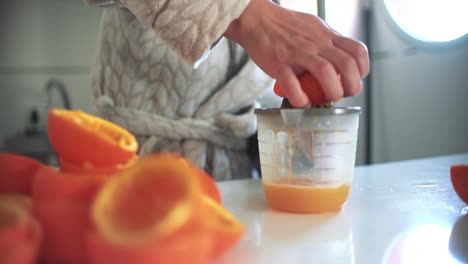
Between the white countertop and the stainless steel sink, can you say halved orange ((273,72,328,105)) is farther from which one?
the stainless steel sink

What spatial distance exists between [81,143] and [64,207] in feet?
0.17

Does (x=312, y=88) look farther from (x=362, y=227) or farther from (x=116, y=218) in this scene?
(x=116, y=218)

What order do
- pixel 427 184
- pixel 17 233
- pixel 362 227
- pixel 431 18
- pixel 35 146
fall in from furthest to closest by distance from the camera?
pixel 35 146
pixel 431 18
pixel 427 184
pixel 362 227
pixel 17 233

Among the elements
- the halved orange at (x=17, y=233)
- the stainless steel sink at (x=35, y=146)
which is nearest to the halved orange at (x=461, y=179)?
the halved orange at (x=17, y=233)

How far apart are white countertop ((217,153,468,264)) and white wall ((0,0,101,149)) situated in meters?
1.49

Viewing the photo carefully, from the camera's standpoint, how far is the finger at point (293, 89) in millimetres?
412

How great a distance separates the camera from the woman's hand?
417 mm

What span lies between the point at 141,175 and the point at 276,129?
10.4 inches

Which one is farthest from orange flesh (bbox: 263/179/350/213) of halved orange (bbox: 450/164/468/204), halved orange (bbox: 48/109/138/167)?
halved orange (bbox: 48/109/138/167)

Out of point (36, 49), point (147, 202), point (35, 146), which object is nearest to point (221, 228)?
point (147, 202)

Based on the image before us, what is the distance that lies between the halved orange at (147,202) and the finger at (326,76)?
23cm

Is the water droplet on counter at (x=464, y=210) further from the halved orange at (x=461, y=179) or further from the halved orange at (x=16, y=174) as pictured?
the halved orange at (x=16, y=174)

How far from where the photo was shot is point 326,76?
411 mm

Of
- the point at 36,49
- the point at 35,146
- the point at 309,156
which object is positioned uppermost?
the point at 309,156
